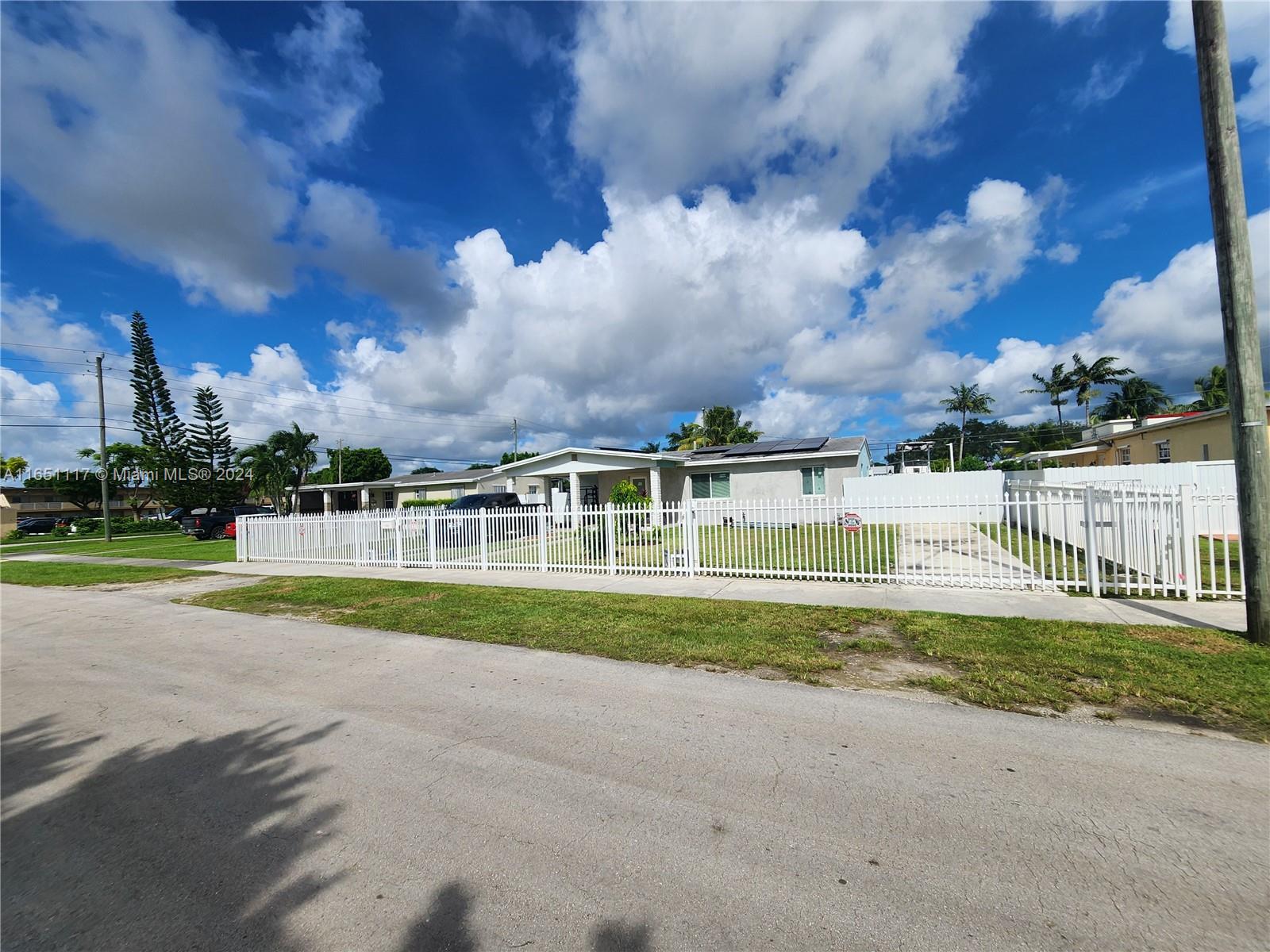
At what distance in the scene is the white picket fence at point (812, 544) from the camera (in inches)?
311

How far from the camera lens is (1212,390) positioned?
138 ft

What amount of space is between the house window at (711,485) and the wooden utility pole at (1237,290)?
63.8ft

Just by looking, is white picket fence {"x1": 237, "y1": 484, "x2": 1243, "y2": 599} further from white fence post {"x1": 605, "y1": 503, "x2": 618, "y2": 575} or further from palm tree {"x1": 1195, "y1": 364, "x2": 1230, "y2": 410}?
palm tree {"x1": 1195, "y1": 364, "x2": 1230, "y2": 410}

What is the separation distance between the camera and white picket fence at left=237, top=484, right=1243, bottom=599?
25.9 ft

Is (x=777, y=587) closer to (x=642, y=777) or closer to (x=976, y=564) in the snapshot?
(x=976, y=564)

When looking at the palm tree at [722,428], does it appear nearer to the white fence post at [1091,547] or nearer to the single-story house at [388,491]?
the single-story house at [388,491]

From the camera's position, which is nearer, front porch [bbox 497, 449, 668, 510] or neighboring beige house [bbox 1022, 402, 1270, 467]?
neighboring beige house [bbox 1022, 402, 1270, 467]

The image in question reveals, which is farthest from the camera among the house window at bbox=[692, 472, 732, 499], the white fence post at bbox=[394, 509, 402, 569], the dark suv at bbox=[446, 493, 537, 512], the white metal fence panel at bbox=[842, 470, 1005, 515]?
the house window at bbox=[692, 472, 732, 499]

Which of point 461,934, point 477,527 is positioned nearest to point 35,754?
point 461,934

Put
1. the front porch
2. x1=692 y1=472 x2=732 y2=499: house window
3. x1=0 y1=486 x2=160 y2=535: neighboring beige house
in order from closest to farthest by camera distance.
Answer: the front porch, x1=692 y1=472 x2=732 y2=499: house window, x1=0 y1=486 x2=160 y2=535: neighboring beige house

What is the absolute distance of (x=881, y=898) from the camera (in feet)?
7.79

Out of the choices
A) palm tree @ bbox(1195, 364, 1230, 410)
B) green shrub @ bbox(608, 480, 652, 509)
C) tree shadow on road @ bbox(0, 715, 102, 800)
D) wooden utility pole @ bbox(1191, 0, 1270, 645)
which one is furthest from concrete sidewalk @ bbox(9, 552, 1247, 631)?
palm tree @ bbox(1195, 364, 1230, 410)

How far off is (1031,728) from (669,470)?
2231 centimetres

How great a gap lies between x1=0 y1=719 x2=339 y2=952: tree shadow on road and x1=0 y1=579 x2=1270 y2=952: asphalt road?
0.6 inches
